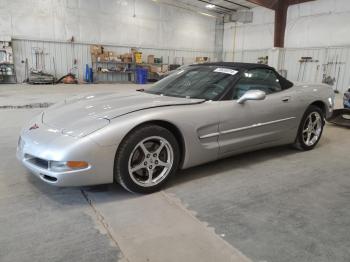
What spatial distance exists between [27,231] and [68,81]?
12595 millimetres

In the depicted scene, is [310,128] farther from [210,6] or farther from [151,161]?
[210,6]

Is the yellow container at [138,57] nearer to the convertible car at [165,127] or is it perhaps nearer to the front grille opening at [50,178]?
the convertible car at [165,127]

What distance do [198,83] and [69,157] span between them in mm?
1597

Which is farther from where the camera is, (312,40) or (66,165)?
(312,40)

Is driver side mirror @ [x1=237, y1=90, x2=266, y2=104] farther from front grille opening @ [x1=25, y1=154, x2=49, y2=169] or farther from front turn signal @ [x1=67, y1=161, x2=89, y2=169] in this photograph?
front grille opening @ [x1=25, y1=154, x2=49, y2=169]

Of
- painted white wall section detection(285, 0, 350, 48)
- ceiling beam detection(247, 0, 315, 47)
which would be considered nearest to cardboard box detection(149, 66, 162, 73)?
ceiling beam detection(247, 0, 315, 47)

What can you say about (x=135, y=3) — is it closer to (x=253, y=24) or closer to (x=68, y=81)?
(x=68, y=81)

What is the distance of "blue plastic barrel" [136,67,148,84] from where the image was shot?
15148 millimetres

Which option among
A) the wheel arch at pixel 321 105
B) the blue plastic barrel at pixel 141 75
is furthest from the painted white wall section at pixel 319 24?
the wheel arch at pixel 321 105

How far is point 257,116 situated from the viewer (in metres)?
3.09

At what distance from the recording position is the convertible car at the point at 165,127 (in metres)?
2.17

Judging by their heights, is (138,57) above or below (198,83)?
above

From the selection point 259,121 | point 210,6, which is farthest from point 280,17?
point 259,121

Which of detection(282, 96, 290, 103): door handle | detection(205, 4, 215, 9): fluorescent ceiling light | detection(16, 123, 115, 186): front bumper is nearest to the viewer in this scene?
detection(16, 123, 115, 186): front bumper
